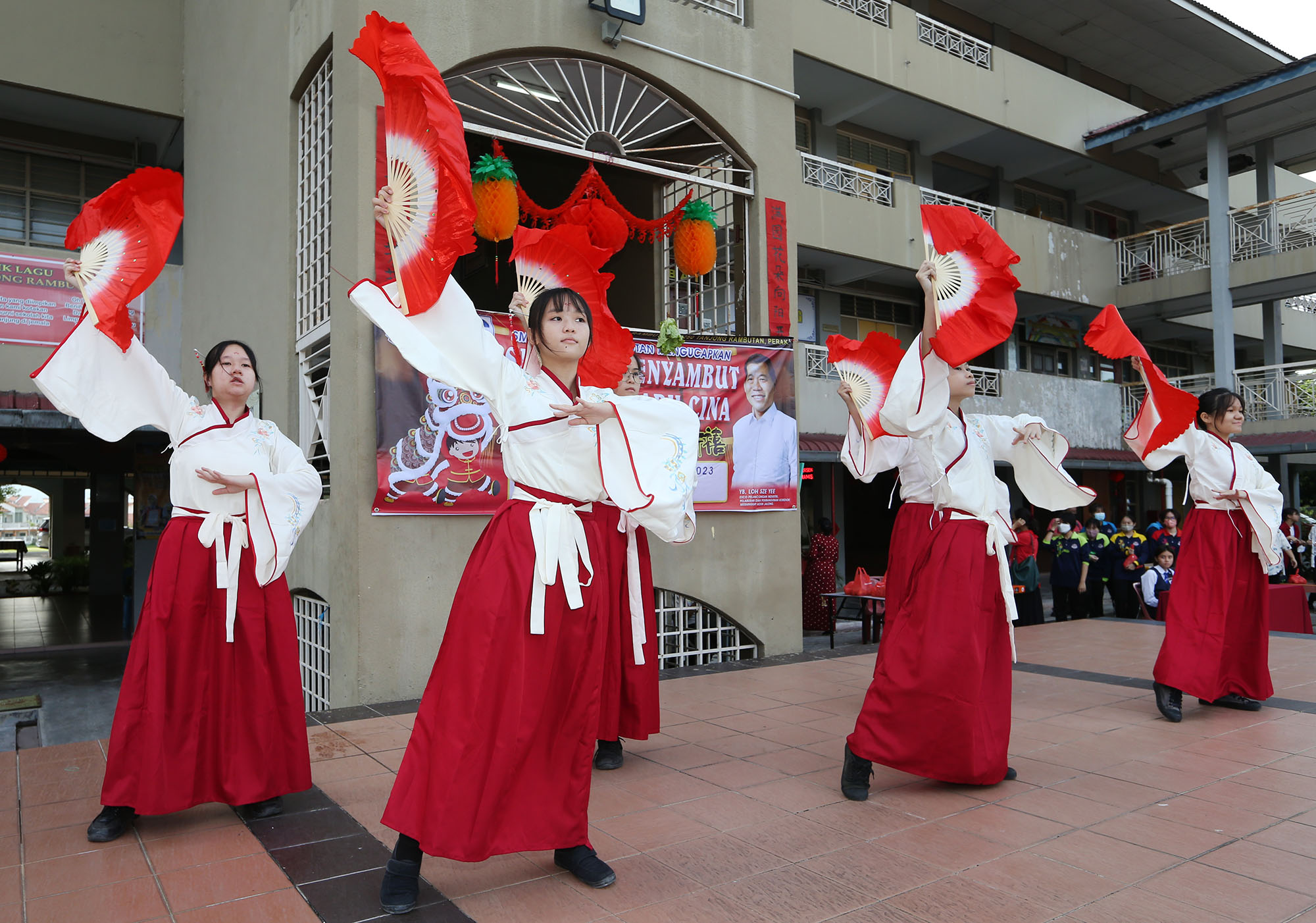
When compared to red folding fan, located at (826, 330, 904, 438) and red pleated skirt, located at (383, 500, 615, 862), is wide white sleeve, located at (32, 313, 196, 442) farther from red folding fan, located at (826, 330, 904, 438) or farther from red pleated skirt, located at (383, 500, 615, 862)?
red folding fan, located at (826, 330, 904, 438)

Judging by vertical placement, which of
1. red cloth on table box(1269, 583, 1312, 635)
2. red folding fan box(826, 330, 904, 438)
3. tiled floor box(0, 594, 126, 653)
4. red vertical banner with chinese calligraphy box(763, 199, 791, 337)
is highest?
red vertical banner with chinese calligraphy box(763, 199, 791, 337)

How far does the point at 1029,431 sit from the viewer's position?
3.94m

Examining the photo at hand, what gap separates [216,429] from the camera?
3.31 meters

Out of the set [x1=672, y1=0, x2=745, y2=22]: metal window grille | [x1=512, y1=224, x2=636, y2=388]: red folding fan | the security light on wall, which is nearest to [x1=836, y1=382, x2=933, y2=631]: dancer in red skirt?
[x1=512, y1=224, x2=636, y2=388]: red folding fan

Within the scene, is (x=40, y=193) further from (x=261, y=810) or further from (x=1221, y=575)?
(x=1221, y=575)

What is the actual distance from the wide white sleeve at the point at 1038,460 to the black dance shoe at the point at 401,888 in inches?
111

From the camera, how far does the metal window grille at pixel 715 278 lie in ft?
23.5

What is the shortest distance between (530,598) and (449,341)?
719 mm

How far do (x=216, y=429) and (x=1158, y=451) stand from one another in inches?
167

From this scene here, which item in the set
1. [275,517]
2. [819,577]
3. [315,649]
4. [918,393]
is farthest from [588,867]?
[819,577]

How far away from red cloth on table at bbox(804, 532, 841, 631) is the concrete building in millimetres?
1773

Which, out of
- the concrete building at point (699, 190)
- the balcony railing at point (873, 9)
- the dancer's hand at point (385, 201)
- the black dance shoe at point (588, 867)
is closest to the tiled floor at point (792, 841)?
the black dance shoe at point (588, 867)

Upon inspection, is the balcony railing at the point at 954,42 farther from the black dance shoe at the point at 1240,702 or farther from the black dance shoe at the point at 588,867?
the black dance shoe at the point at 588,867

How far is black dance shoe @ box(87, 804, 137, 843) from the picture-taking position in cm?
301
